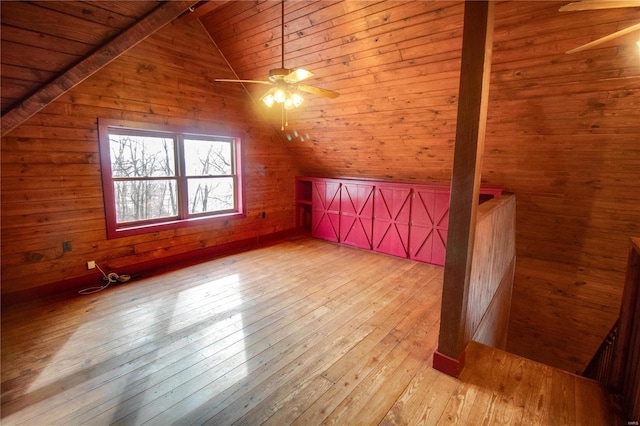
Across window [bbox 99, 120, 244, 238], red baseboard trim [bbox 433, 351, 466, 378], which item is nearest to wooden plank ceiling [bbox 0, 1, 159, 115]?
window [bbox 99, 120, 244, 238]

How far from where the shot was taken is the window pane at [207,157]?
186 inches

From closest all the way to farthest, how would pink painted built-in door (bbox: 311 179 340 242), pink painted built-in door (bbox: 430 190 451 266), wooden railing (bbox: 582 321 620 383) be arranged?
wooden railing (bbox: 582 321 620 383) → pink painted built-in door (bbox: 430 190 451 266) → pink painted built-in door (bbox: 311 179 340 242)

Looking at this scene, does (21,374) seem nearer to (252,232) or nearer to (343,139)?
(252,232)

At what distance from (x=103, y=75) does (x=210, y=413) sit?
391 cm

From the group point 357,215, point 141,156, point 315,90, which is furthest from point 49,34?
point 357,215

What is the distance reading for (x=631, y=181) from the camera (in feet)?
10.9

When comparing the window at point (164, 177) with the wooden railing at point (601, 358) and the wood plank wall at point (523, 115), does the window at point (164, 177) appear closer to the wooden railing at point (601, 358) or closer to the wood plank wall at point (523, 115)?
the wood plank wall at point (523, 115)

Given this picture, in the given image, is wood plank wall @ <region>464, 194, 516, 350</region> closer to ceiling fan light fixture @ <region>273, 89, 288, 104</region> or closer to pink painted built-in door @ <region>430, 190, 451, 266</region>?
pink painted built-in door @ <region>430, 190, 451, 266</region>

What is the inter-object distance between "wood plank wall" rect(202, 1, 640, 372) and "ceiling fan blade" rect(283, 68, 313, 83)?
110 centimetres

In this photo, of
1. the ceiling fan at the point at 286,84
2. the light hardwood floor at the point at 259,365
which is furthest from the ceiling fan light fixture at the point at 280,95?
the light hardwood floor at the point at 259,365

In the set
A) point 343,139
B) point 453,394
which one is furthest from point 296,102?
point 453,394

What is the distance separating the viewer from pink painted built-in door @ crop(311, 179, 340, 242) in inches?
229

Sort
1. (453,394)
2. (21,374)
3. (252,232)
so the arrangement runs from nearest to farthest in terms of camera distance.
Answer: (453,394) < (21,374) < (252,232)

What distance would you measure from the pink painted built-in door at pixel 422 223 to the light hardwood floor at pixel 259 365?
1.11m
